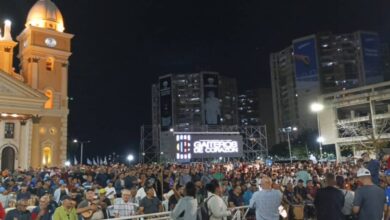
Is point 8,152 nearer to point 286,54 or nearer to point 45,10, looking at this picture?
point 45,10

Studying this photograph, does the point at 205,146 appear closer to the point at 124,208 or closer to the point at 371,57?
the point at 124,208

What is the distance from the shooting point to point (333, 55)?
104m

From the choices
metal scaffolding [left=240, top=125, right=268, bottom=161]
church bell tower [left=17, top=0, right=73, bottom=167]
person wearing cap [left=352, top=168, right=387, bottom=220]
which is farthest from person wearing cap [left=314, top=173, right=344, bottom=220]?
metal scaffolding [left=240, top=125, right=268, bottom=161]

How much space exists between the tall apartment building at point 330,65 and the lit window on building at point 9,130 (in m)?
75.1

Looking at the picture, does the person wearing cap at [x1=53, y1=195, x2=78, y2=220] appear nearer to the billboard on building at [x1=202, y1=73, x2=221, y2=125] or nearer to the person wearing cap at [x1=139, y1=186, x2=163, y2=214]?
the person wearing cap at [x1=139, y1=186, x2=163, y2=214]

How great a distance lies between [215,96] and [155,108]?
3057cm

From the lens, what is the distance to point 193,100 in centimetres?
11838

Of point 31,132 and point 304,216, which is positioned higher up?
point 31,132

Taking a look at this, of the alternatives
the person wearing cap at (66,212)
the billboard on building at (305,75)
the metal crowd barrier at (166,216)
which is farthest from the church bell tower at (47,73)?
the billboard on building at (305,75)

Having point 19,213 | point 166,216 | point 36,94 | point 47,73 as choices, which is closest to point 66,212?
point 19,213

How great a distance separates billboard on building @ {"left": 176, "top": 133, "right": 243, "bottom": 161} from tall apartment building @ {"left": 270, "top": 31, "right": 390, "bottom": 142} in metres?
62.8

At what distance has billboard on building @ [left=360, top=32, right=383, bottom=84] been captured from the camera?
334 feet

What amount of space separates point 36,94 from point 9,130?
4816 millimetres

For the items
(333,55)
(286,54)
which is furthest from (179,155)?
(286,54)
